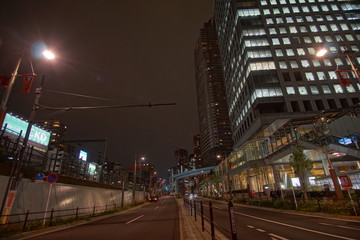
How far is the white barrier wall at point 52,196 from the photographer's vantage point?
12.1 m

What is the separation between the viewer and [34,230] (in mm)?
10516

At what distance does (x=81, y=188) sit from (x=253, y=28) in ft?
242

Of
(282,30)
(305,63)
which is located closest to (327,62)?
(305,63)

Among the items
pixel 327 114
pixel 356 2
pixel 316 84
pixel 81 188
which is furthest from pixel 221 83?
pixel 81 188

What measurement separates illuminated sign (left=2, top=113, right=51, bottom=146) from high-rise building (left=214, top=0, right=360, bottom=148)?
174ft

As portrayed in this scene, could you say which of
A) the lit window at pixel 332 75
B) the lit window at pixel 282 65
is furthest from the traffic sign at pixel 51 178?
the lit window at pixel 332 75

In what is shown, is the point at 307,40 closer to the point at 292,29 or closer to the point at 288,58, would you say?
the point at 292,29

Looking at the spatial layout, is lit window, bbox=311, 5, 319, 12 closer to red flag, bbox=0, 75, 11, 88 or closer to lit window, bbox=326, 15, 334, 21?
lit window, bbox=326, 15, 334, 21

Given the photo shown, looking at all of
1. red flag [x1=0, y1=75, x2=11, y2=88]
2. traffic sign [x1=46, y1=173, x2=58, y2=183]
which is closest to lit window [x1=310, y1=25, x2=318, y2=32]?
red flag [x1=0, y1=75, x2=11, y2=88]

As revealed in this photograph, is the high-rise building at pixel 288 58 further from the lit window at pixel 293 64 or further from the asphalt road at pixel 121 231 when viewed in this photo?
the asphalt road at pixel 121 231

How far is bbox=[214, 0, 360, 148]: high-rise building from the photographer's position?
56375mm

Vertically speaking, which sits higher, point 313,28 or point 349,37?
point 313,28

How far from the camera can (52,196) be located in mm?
14977

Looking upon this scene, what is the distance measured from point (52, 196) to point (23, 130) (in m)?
26.5
